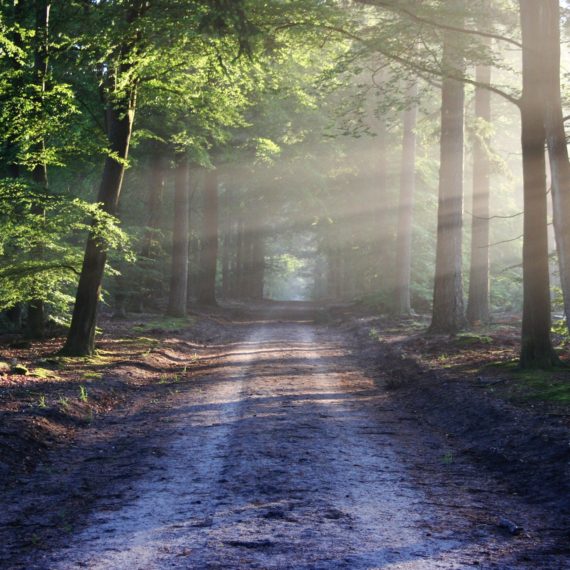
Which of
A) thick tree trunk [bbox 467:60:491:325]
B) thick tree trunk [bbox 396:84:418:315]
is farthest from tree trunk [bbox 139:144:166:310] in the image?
thick tree trunk [bbox 467:60:491:325]

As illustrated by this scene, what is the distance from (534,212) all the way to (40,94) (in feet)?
30.1

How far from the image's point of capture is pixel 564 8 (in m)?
17.1

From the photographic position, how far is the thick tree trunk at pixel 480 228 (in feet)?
65.3

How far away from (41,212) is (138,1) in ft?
17.3

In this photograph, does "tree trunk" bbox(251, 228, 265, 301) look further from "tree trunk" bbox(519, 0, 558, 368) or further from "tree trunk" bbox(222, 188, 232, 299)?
"tree trunk" bbox(519, 0, 558, 368)

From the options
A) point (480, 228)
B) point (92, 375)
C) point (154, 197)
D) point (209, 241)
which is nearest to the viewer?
point (92, 375)

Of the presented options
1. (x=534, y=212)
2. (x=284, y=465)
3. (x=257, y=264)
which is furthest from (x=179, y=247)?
(x=257, y=264)

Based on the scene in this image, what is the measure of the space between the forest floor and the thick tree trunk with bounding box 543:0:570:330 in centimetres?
196

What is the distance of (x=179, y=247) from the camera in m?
25.7

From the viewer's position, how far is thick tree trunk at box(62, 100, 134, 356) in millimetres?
13961

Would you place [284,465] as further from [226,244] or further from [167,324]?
[226,244]

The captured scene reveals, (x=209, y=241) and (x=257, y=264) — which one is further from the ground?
(x=209, y=241)

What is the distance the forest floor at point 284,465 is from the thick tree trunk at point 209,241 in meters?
19.5

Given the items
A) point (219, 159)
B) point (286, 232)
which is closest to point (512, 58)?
point (219, 159)
